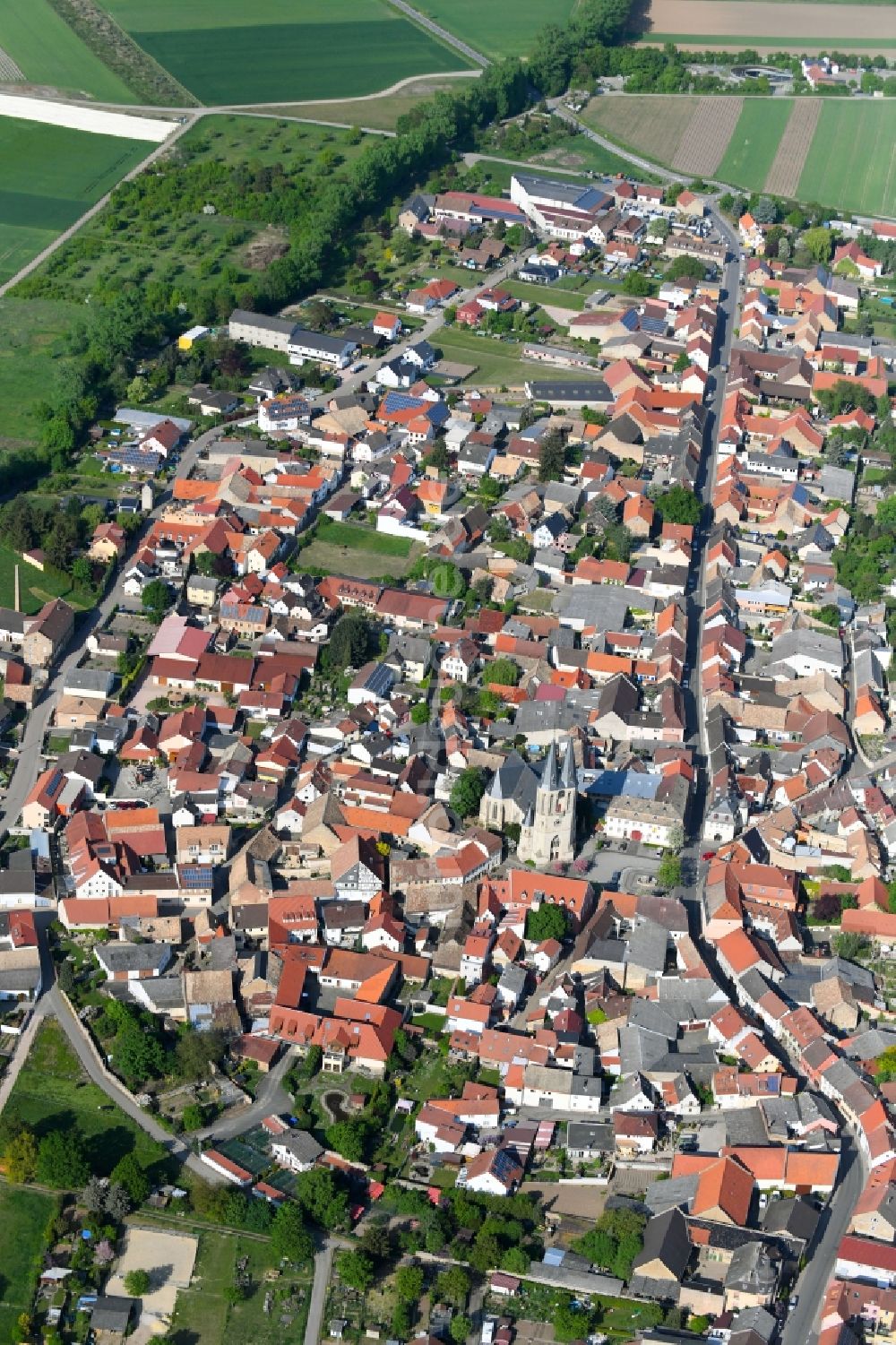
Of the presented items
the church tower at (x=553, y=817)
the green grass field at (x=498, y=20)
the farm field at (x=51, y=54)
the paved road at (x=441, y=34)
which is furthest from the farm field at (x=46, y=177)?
the church tower at (x=553, y=817)

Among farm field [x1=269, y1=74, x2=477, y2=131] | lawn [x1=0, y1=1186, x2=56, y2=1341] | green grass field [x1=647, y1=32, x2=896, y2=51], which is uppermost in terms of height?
green grass field [x1=647, y1=32, x2=896, y2=51]

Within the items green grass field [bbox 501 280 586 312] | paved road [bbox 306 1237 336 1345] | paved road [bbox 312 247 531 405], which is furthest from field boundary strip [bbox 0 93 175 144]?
paved road [bbox 306 1237 336 1345]

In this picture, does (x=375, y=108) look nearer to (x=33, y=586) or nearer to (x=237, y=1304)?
(x=33, y=586)

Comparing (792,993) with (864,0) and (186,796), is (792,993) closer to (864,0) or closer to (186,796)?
(186,796)

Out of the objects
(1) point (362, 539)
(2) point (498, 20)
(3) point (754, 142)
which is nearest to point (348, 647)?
(1) point (362, 539)

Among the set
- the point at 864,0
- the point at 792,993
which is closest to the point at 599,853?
the point at 792,993

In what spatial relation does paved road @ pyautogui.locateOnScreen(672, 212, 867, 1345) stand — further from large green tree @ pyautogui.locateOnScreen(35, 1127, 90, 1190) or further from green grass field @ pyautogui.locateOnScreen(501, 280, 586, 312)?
green grass field @ pyautogui.locateOnScreen(501, 280, 586, 312)

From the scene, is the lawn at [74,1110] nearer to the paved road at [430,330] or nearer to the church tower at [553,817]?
the church tower at [553,817]
